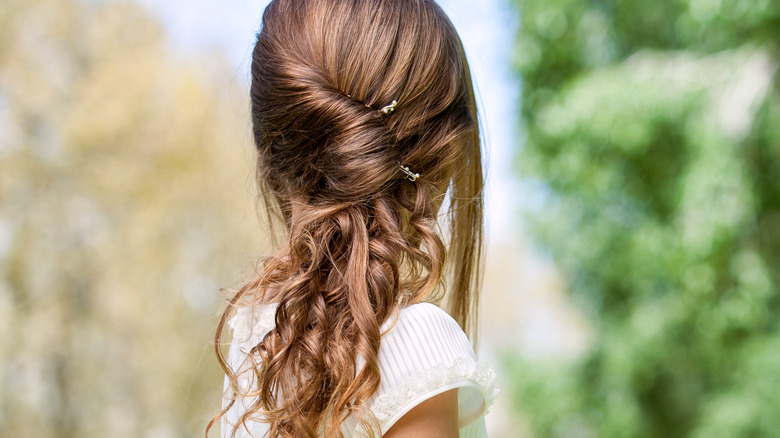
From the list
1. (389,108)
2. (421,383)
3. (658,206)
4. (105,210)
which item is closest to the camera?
(421,383)

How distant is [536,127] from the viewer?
5.01 m

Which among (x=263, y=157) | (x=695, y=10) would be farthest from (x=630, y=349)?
(x=263, y=157)

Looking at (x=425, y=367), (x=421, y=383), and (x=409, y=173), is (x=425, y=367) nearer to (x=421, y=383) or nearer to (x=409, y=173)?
(x=421, y=383)

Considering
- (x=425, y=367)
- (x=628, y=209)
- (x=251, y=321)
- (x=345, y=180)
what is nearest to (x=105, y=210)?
(x=628, y=209)

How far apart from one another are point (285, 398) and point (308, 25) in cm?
56

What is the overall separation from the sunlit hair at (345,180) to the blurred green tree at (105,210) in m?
7.58

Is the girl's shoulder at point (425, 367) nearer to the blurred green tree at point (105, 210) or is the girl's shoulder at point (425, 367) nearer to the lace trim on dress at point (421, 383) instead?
the lace trim on dress at point (421, 383)

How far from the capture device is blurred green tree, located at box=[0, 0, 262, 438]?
8.58m

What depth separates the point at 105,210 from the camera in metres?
9.12

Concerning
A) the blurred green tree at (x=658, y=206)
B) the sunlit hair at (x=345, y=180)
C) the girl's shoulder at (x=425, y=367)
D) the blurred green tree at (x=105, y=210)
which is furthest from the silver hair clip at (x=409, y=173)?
the blurred green tree at (x=105, y=210)

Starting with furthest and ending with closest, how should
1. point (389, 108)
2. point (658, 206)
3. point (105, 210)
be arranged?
point (105, 210) → point (658, 206) → point (389, 108)

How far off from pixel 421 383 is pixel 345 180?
0.33m

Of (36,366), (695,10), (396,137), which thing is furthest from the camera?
(36,366)

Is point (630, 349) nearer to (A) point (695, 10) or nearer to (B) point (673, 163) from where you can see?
(B) point (673, 163)
